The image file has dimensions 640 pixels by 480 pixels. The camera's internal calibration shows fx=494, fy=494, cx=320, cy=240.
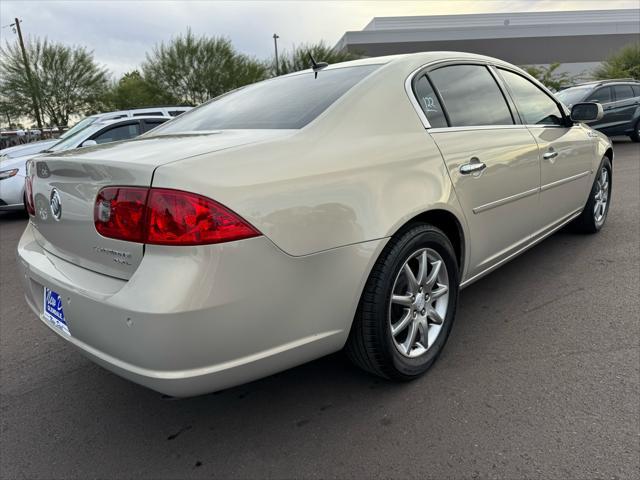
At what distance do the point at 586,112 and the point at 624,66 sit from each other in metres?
31.0

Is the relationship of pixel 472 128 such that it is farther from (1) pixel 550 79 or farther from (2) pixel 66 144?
(1) pixel 550 79

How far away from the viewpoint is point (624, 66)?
94.7 ft

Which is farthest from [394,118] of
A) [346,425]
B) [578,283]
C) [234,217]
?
[578,283]

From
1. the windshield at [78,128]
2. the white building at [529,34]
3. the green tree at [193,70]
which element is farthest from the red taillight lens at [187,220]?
the white building at [529,34]

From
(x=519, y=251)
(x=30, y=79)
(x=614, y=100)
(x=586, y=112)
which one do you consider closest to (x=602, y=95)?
(x=614, y=100)

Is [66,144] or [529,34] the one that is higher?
[529,34]

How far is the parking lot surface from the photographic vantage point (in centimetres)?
192

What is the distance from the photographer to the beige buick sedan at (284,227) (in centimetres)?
165

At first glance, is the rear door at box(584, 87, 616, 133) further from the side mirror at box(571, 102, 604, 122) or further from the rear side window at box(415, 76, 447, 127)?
the rear side window at box(415, 76, 447, 127)

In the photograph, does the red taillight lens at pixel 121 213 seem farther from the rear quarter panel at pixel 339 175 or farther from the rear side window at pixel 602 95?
the rear side window at pixel 602 95

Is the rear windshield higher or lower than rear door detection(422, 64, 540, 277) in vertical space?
higher

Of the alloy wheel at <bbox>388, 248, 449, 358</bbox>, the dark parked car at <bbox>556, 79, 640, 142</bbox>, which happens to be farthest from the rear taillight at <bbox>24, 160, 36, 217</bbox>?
the dark parked car at <bbox>556, 79, 640, 142</bbox>

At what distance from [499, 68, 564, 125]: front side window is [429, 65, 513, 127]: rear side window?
210mm

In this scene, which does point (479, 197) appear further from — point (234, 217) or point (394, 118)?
point (234, 217)
